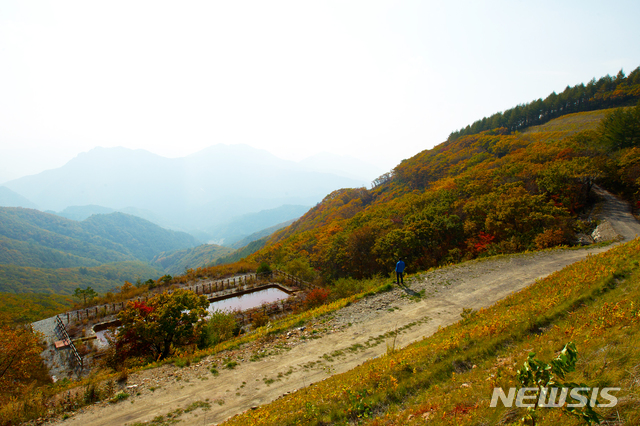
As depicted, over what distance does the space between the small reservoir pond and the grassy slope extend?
18.9 m

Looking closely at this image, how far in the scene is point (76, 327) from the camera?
21547 millimetres

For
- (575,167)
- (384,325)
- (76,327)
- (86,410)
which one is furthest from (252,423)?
(575,167)

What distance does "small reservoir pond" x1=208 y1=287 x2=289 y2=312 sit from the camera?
25.1m

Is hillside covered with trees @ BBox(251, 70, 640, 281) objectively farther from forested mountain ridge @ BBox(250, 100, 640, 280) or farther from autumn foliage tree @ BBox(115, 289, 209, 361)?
autumn foliage tree @ BBox(115, 289, 209, 361)

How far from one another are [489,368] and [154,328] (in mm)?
13866

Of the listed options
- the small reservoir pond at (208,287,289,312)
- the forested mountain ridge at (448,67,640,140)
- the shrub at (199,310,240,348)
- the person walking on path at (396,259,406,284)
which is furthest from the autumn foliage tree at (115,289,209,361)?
the forested mountain ridge at (448,67,640,140)

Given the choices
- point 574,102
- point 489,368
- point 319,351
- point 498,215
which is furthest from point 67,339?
point 574,102

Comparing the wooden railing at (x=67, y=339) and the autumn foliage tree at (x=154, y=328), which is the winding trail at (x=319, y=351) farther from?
the wooden railing at (x=67, y=339)

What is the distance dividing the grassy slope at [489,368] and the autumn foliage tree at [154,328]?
25.7 feet

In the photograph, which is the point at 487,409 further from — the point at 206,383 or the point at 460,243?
the point at 460,243

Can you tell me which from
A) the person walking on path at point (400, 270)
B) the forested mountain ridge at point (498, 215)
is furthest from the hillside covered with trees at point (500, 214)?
the person walking on path at point (400, 270)

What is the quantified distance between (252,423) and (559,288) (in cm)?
1139

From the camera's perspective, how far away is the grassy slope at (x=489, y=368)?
154 inches

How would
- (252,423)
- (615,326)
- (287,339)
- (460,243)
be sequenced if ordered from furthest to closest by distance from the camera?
(460,243) → (287,339) → (252,423) → (615,326)
